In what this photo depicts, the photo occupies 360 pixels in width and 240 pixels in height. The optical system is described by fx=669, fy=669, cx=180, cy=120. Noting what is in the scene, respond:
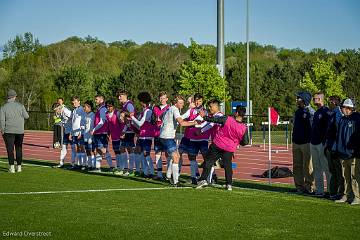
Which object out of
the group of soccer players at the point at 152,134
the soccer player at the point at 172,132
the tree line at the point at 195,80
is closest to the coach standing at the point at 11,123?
the group of soccer players at the point at 152,134

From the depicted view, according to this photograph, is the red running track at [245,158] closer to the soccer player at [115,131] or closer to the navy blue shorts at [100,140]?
the soccer player at [115,131]

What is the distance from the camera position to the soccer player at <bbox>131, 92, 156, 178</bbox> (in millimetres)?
16891

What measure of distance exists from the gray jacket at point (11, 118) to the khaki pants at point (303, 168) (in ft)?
25.2

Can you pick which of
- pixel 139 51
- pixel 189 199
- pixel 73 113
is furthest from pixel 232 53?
pixel 189 199

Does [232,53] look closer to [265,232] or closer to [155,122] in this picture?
[155,122]

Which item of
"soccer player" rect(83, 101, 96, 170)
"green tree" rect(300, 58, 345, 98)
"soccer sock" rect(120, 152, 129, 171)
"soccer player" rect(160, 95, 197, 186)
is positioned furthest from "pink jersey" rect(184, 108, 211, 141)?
"green tree" rect(300, 58, 345, 98)

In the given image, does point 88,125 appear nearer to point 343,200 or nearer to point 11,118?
point 11,118

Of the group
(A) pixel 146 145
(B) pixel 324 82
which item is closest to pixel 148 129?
(A) pixel 146 145

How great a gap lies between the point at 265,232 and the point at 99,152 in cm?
1038

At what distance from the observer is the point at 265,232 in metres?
9.49

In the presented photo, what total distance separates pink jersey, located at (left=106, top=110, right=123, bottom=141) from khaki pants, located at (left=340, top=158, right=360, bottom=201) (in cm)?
734

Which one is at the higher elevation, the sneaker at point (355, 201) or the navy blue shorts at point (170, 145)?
the navy blue shorts at point (170, 145)

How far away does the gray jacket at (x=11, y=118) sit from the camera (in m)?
18.0

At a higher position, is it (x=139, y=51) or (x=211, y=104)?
(x=139, y=51)
